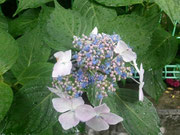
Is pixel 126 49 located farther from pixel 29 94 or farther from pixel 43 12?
pixel 43 12

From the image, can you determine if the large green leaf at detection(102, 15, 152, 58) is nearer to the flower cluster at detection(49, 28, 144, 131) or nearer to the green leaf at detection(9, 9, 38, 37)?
the flower cluster at detection(49, 28, 144, 131)

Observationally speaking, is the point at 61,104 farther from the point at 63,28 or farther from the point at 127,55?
the point at 63,28

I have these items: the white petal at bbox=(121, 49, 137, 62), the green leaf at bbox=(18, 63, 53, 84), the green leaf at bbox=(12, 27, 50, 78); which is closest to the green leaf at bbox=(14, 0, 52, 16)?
the green leaf at bbox=(12, 27, 50, 78)

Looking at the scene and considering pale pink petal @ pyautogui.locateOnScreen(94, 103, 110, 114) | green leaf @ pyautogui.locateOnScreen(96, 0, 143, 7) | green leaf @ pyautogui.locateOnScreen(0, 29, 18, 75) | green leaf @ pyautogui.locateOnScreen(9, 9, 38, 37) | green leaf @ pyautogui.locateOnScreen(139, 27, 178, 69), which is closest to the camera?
pale pink petal @ pyautogui.locateOnScreen(94, 103, 110, 114)

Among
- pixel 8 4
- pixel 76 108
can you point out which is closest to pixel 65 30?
pixel 76 108

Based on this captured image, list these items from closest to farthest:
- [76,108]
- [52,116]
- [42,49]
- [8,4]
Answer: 1. [76,108]
2. [52,116]
3. [42,49]
4. [8,4]
